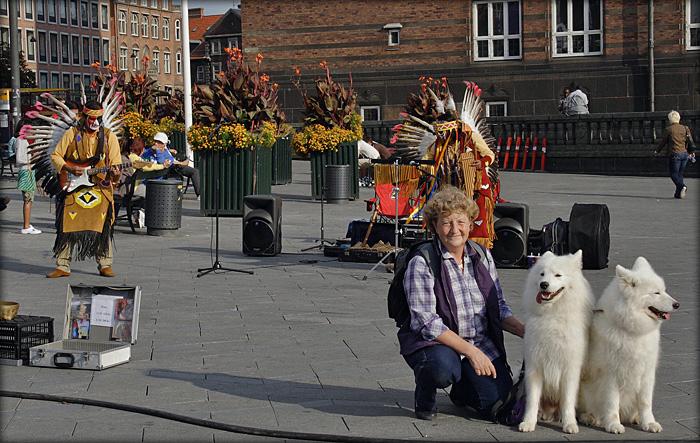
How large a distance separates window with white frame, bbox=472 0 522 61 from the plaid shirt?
109ft

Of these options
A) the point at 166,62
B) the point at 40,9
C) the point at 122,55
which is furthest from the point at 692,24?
the point at 166,62

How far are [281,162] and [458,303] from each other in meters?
22.0

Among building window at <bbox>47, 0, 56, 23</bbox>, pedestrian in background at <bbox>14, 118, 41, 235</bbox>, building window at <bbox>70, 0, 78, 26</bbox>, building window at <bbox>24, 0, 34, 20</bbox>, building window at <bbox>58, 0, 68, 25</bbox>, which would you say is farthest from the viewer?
building window at <bbox>70, 0, 78, 26</bbox>

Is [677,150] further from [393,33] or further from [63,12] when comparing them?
[63,12]

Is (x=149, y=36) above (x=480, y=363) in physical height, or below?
above

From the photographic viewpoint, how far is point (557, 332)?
21.4 feet

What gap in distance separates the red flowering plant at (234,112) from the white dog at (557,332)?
46.4ft

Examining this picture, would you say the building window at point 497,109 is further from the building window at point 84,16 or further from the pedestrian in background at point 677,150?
the building window at point 84,16

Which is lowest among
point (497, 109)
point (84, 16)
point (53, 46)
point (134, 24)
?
point (497, 109)

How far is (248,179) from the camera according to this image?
20.6 meters

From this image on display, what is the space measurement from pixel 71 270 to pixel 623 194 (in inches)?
595

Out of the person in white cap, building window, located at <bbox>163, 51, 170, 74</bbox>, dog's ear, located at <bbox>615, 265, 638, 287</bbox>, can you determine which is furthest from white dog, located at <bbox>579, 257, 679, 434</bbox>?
building window, located at <bbox>163, 51, 170, 74</bbox>

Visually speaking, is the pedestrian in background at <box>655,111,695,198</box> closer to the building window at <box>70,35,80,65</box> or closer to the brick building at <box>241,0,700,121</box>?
the brick building at <box>241,0,700,121</box>

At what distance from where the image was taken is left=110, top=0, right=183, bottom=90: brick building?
108 m
